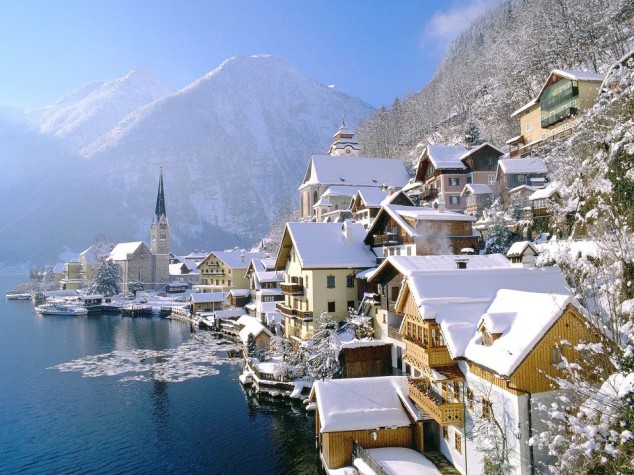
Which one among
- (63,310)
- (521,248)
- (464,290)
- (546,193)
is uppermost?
(546,193)

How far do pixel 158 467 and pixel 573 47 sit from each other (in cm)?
7235

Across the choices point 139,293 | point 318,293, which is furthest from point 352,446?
point 139,293

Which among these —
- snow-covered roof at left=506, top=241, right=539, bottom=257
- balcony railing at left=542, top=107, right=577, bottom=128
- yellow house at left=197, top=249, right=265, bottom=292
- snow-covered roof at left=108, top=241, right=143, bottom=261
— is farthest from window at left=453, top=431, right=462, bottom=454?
snow-covered roof at left=108, top=241, right=143, bottom=261

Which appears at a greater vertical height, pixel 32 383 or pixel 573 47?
pixel 573 47

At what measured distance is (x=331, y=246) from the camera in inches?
1639

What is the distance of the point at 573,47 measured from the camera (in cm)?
6050

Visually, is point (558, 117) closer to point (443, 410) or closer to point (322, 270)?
point (322, 270)

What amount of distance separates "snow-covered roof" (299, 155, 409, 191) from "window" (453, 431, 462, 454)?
2587 inches

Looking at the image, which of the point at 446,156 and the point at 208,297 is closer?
the point at 446,156

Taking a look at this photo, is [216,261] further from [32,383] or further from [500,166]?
[500,166]

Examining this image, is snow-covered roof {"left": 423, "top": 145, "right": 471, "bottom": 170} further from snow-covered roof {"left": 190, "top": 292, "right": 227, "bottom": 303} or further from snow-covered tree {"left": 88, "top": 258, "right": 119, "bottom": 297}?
snow-covered tree {"left": 88, "top": 258, "right": 119, "bottom": 297}

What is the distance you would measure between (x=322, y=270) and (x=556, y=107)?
116ft

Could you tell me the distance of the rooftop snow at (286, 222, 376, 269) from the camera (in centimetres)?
3947

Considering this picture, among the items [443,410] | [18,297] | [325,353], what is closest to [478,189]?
[325,353]
